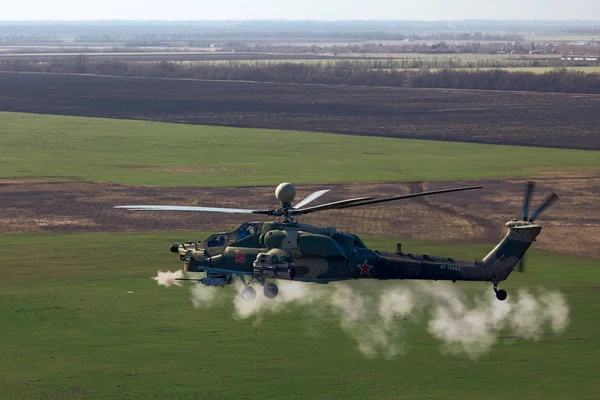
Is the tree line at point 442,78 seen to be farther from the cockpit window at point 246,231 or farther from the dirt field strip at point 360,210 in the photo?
the cockpit window at point 246,231

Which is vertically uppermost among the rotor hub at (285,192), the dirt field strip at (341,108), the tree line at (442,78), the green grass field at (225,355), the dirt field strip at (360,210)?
the rotor hub at (285,192)

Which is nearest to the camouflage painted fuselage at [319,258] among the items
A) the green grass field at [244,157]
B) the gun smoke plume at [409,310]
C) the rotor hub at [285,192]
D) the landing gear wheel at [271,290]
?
the landing gear wheel at [271,290]

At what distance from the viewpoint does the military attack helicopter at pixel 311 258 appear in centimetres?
3641

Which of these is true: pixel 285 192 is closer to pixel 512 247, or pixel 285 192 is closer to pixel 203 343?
pixel 512 247

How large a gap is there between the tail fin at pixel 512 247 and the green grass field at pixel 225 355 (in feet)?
12.9

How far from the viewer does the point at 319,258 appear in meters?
36.8

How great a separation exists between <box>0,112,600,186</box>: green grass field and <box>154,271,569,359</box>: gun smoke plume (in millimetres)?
30246

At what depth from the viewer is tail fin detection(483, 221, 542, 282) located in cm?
3672

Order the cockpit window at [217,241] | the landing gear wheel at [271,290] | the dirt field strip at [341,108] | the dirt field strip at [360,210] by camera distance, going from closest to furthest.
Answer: the landing gear wheel at [271,290] < the cockpit window at [217,241] < the dirt field strip at [360,210] < the dirt field strip at [341,108]

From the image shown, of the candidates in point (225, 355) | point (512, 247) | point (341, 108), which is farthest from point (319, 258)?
point (341, 108)

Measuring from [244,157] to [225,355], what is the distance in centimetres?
5459

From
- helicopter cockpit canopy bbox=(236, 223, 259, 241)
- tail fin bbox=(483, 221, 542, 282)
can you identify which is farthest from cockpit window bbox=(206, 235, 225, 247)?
tail fin bbox=(483, 221, 542, 282)

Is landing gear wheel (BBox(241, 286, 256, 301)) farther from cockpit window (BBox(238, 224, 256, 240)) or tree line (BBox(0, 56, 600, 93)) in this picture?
tree line (BBox(0, 56, 600, 93))

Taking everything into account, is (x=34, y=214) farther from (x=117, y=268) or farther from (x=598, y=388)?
(x=598, y=388)
